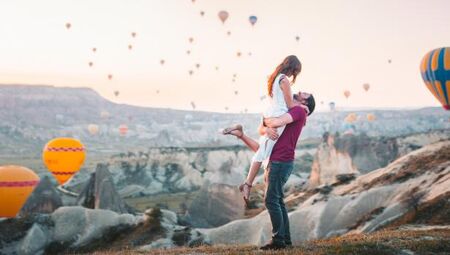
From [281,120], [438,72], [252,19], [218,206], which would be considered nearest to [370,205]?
[438,72]

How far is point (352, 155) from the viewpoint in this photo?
71.8 m

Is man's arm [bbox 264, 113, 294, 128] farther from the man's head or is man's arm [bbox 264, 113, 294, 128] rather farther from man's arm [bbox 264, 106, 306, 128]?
the man's head

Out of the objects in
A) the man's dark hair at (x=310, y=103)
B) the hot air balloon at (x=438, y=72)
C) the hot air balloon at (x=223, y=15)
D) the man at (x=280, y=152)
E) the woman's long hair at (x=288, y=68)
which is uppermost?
the hot air balloon at (x=223, y=15)

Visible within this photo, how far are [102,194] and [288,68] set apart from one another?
138ft

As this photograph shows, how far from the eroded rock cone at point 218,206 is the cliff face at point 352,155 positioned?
2462cm

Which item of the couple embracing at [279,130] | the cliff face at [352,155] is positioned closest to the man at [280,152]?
the couple embracing at [279,130]

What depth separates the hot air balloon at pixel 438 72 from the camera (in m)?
Result: 38.3

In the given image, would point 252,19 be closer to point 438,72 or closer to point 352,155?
point 438,72

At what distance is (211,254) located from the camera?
9430 mm

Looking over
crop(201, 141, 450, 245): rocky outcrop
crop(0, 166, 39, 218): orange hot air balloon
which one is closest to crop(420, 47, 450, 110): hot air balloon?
crop(201, 141, 450, 245): rocky outcrop

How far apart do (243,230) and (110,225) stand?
28.6 feet

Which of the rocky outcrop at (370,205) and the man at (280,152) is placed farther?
the rocky outcrop at (370,205)

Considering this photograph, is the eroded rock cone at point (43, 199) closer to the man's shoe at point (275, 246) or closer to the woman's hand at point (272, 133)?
the man's shoe at point (275, 246)

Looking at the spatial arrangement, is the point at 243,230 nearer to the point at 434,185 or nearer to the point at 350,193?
the point at 350,193
